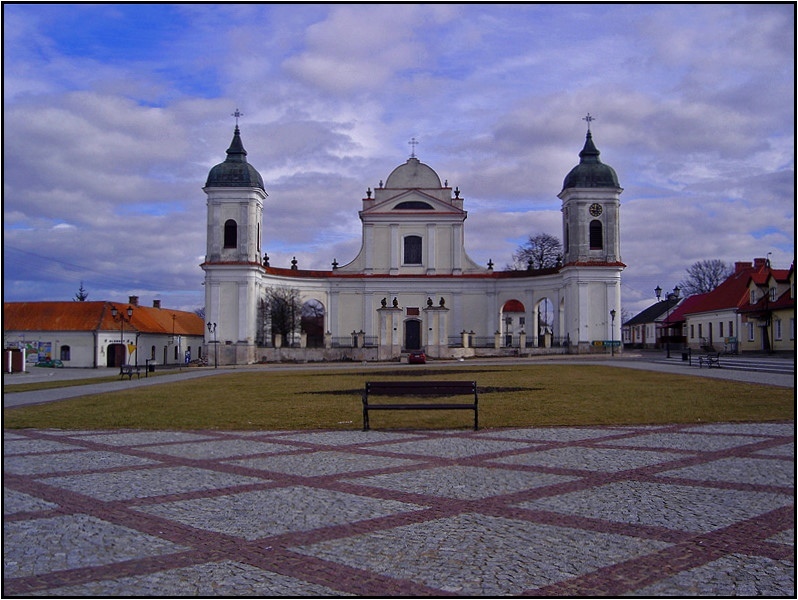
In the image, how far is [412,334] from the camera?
2391 inches

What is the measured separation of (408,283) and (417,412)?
4573 centimetres

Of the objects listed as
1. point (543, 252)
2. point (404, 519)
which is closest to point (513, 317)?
point (543, 252)

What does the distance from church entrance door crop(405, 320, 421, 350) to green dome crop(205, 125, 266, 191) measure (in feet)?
51.7

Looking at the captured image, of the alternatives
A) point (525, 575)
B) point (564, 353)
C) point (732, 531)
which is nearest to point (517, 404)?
point (732, 531)

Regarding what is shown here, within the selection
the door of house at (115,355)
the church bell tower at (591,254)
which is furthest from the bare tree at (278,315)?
the church bell tower at (591,254)

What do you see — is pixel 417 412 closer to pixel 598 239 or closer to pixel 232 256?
pixel 232 256

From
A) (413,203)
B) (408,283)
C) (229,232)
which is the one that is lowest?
(408,283)

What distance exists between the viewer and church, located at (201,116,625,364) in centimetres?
5344

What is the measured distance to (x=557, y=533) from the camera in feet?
19.3

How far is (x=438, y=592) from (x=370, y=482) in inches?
129

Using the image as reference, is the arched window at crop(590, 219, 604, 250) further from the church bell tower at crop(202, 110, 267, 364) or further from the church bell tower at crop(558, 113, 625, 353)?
the church bell tower at crop(202, 110, 267, 364)

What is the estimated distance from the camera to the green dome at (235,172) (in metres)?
55.7

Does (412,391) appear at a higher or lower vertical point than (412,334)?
lower

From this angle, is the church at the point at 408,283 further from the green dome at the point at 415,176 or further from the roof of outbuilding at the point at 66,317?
the roof of outbuilding at the point at 66,317
